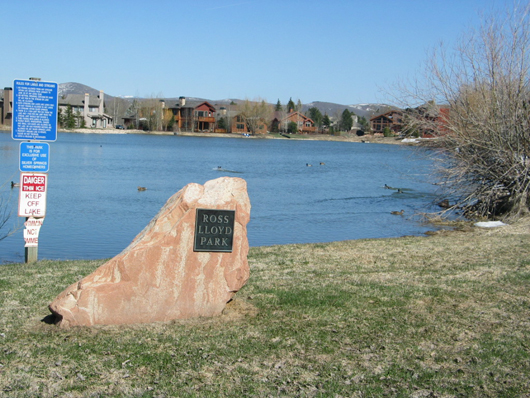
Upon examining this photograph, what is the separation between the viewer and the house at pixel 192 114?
A: 124988 millimetres

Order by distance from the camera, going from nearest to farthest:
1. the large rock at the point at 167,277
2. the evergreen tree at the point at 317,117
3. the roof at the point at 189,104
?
the large rock at the point at 167,277 < the roof at the point at 189,104 < the evergreen tree at the point at 317,117

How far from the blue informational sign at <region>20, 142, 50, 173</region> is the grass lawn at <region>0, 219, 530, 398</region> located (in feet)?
6.81

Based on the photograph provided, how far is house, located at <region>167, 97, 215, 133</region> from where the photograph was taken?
4921 inches

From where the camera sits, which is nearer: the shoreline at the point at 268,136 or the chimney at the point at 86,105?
the shoreline at the point at 268,136

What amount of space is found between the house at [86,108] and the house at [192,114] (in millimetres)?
15650

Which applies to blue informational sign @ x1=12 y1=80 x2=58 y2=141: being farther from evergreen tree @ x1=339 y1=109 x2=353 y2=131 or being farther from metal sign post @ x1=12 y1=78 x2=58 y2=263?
evergreen tree @ x1=339 y1=109 x2=353 y2=131

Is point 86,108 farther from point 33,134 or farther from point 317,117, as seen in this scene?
point 33,134

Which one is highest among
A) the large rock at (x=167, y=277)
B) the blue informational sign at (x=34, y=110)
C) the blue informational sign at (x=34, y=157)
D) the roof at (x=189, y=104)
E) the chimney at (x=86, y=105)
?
the roof at (x=189, y=104)

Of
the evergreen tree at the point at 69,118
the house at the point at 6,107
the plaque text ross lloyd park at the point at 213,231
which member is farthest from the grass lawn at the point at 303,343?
the evergreen tree at the point at 69,118

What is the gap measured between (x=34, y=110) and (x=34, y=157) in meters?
0.88

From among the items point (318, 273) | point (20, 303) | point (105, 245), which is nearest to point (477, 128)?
point (318, 273)

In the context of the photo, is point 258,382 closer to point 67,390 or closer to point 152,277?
point 67,390

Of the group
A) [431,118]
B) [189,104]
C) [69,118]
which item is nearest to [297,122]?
[189,104]

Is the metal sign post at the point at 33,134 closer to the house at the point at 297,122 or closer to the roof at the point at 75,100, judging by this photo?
the roof at the point at 75,100
